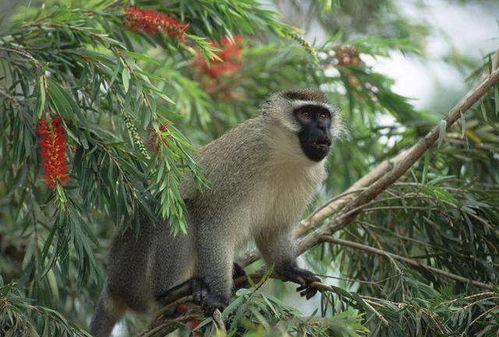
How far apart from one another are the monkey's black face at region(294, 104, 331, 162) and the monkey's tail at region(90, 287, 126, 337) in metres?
2.07

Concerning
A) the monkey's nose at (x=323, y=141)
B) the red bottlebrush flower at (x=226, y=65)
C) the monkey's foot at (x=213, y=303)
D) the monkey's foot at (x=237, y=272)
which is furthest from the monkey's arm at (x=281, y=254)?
the red bottlebrush flower at (x=226, y=65)

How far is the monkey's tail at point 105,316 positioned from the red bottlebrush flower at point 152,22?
224cm

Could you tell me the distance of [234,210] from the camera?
19.7 feet

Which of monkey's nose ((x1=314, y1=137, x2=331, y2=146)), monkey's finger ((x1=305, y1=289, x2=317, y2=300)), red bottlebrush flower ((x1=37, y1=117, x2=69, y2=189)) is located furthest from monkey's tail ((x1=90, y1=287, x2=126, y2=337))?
monkey's nose ((x1=314, y1=137, x2=331, y2=146))

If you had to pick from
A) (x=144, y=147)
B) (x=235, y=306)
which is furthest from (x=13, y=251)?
(x=235, y=306)

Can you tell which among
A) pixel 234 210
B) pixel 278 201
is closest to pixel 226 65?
pixel 278 201

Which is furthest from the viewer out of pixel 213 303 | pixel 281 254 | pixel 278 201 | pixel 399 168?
pixel 281 254

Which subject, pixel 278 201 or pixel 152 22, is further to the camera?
pixel 278 201

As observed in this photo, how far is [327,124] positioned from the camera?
20.3ft

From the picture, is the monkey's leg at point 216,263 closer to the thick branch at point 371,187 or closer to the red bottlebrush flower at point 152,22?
the thick branch at point 371,187

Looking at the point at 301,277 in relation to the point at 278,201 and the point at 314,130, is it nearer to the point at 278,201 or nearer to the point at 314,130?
the point at 278,201

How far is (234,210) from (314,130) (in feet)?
3.01

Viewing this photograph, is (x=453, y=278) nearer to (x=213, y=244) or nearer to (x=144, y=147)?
(x=213, y=244)

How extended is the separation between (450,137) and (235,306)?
11.8 feet
